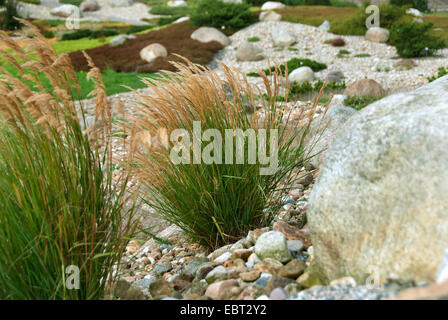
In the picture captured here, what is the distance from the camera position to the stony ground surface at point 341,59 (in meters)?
11.2

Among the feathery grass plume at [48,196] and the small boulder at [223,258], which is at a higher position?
the feathery grass plume at [48,196]

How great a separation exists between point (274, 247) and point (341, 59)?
12.6 meters

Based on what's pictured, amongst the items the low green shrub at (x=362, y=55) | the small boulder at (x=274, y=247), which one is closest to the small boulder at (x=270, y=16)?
the low green shrub at (x=362, y=55)

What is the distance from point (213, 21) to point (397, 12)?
7144 millimetres

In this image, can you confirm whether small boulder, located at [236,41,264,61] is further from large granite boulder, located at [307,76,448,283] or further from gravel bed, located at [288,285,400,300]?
gravel bed, located at [288,285,400,300]

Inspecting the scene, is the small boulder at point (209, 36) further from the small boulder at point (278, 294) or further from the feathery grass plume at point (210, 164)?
the small boulder at point (278, 294)

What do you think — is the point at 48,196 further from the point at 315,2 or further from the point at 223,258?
the point at 315,2

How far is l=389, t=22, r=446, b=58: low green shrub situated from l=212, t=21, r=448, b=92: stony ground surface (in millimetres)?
307

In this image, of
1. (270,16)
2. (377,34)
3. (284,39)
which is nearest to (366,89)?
(284,39)

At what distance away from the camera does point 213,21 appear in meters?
18.0

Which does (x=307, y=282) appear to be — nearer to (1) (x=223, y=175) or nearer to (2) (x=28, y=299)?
(1) (x=223, y=175)

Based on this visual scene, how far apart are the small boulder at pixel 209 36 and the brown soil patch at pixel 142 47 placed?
0.30 metres

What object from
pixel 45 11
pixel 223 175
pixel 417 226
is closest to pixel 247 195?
pixel 223 175

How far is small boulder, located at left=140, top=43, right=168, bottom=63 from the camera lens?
14.6 metres
